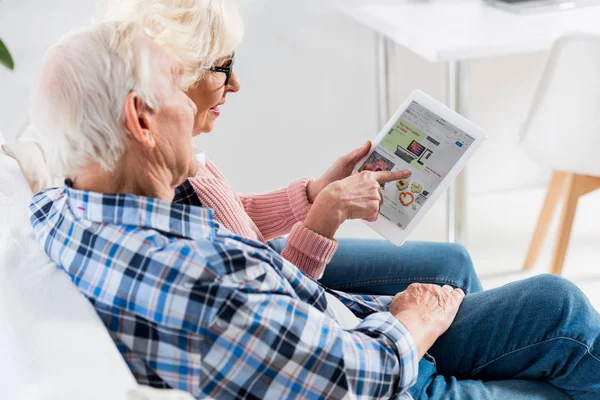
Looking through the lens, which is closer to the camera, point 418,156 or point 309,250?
point 309,250

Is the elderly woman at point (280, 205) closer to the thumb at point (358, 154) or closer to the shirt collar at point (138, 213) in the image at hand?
the thumb at point (358, 154)

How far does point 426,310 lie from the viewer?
109cm

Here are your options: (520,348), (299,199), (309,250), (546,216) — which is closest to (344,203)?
(309,250)

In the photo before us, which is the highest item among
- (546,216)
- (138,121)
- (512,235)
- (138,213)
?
(138,121)

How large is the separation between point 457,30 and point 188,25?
970 mm

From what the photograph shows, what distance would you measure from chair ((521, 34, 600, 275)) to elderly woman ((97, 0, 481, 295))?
24.1 inches

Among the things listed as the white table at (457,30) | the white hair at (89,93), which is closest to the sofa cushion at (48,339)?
the white hair at (89,93)

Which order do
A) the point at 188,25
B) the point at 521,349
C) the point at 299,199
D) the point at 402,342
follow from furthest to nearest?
the point at 299,199, the point at 188,25, the point at 521,349, the point at 402,342

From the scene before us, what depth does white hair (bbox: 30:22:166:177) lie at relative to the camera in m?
0.87

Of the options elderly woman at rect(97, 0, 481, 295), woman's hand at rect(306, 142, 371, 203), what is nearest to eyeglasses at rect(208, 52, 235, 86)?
elderly woman at rect(97, 0, 481, 295)

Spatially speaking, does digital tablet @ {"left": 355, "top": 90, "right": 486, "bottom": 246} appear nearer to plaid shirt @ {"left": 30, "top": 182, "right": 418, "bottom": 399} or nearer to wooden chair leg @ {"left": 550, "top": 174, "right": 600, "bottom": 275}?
plaid shirt @ {"left": 30, "top": 182, "right": 418, "bottom": 399}

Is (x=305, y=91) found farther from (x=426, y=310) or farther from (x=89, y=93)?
(x=89, y=93)

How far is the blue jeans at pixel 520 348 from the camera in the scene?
1.05 meters

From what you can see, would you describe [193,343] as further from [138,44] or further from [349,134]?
[349,134]
